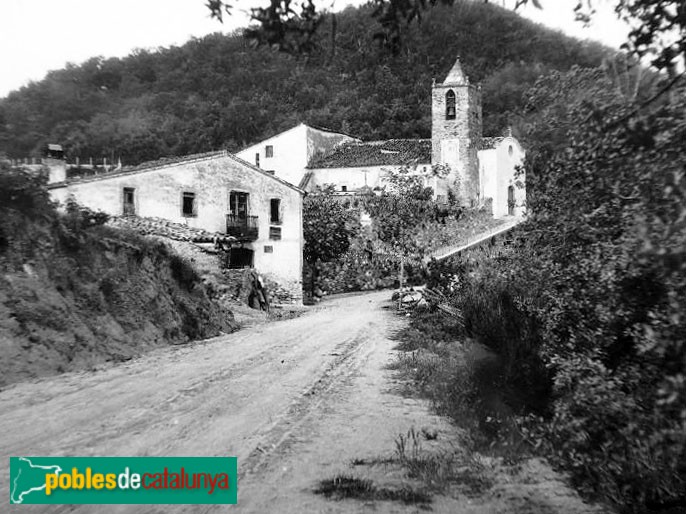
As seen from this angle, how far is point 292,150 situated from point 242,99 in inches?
986

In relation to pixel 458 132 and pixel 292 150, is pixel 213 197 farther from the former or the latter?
pixel 292 150

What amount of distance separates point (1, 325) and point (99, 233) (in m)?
4.25

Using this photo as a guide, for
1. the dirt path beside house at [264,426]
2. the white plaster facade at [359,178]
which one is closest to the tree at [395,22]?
the dirt path beside house at [264,426]

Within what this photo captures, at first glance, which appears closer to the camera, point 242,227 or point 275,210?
point 242,227

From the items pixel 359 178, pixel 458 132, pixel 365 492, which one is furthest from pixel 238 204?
pixel 365 492

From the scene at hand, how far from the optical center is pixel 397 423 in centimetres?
765

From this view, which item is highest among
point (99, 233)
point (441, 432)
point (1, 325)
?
point (99, 233)

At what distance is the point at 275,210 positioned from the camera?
96.2 feet

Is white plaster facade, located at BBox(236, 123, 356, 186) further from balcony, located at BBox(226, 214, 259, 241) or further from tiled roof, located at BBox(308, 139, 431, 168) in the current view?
balcony, located at BBox(226, 214, 259, 241)

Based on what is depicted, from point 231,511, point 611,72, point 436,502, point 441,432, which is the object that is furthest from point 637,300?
point 231,511

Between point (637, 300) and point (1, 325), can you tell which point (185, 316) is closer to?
point (1, 325)

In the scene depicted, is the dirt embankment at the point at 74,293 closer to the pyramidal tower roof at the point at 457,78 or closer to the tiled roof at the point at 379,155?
the tiled roof at the point at 379,155

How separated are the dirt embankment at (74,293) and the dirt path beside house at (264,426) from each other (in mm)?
710

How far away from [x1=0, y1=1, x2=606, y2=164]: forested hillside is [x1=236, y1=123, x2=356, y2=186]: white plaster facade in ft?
25.7
